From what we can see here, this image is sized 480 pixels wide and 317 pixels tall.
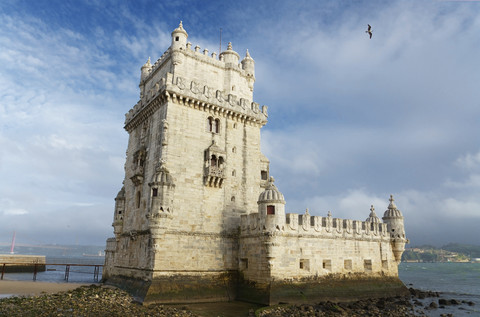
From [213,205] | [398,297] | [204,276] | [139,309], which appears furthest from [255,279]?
[398,297]

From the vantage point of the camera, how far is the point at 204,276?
2717 centimetres

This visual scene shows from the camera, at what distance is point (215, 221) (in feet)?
94.1

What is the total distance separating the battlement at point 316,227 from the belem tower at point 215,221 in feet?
0.29

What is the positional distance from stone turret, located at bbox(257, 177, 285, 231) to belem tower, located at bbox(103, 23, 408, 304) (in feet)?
0.25

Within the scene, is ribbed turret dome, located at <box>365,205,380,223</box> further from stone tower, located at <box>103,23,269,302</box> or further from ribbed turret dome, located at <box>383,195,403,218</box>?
stone tower, located at <box>103,23,269,302</box>

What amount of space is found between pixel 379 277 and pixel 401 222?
664 centimetres

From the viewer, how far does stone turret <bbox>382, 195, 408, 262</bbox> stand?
116ft

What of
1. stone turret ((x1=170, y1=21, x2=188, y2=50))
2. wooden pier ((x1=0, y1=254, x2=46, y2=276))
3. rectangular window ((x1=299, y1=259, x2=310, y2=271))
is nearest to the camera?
rectangular window ((x1=299, y1=259, x2=310, y2=271))

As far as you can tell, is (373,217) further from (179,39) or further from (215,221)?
(179,39)

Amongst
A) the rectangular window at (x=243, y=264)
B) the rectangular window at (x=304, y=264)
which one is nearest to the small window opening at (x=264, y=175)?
the rectangular window at (x=243, y=264)

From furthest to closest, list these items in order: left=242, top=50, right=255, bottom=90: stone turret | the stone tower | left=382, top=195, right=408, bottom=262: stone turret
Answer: left=242, top=50, right=255, bottom=90: stone turret
left=382, top=195, right=408, bottom=262: stone turret
the stone tower

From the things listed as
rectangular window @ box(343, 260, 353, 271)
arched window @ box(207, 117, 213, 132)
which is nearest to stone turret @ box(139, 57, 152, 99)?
arched window @ box(207, 117, 213, 132)

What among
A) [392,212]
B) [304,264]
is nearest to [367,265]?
[392,212]

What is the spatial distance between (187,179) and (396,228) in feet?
73.3
